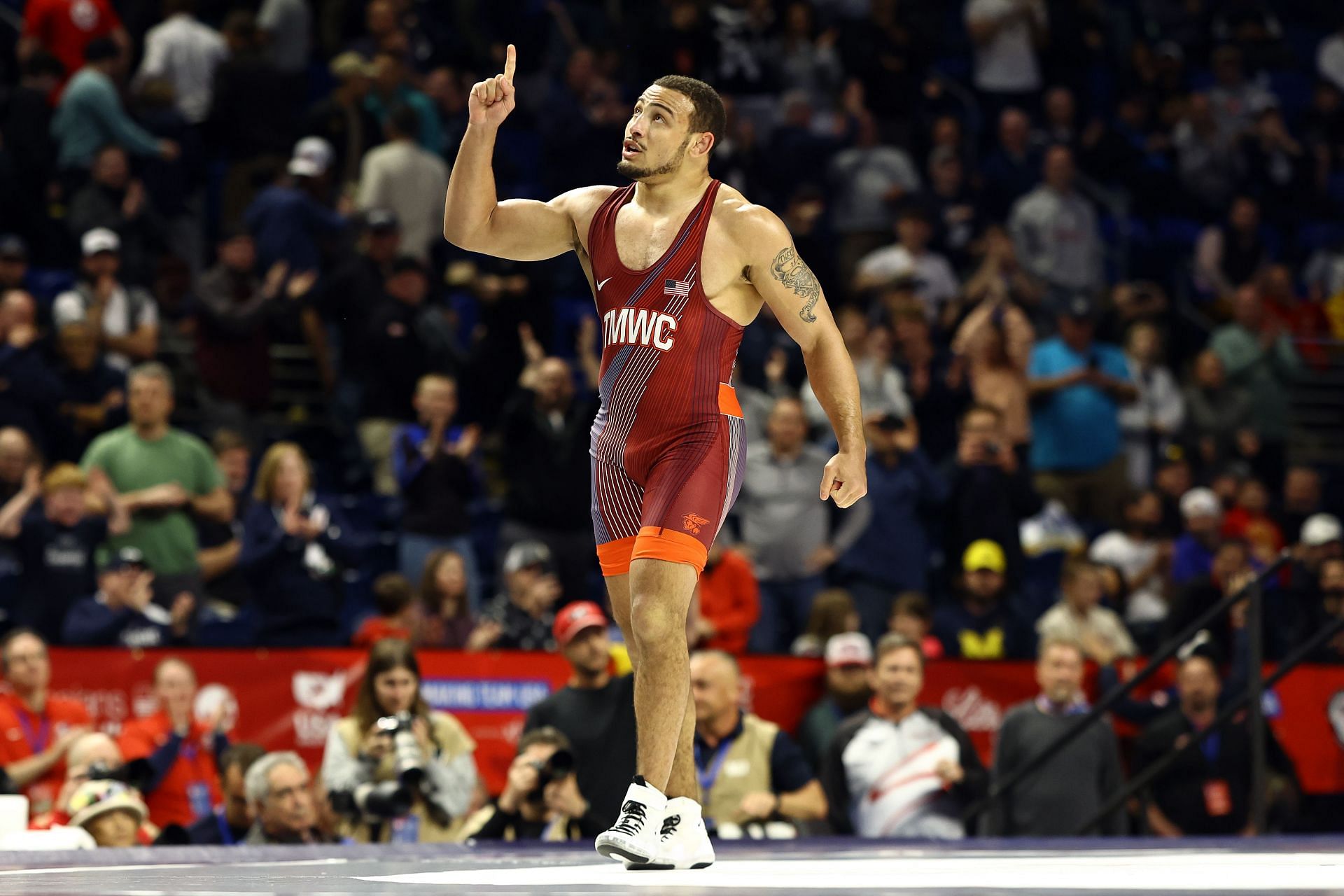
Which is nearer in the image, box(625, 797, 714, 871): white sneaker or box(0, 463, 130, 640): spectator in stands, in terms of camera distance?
box(625, 797, 714, 871): white sneaker

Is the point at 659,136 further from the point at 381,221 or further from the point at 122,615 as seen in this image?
the point at 381,221

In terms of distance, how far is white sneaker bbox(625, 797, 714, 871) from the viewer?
5289mm

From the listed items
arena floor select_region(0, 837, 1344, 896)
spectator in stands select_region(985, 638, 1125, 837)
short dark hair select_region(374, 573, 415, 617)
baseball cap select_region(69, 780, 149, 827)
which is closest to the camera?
arena floor select_region(0, 837, 1344, 896)

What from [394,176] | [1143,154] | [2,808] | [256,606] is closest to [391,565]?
[256,606]

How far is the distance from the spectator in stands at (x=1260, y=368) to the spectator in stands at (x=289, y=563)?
6.67m

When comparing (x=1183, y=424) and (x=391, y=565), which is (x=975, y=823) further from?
(x=1183, y=424)

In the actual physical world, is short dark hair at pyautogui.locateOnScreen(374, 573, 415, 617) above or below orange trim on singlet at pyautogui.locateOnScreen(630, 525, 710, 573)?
above

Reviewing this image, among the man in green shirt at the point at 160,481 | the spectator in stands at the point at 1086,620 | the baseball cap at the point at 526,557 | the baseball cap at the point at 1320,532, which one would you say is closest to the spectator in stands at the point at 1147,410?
the baseball cap at the point at 1320,532

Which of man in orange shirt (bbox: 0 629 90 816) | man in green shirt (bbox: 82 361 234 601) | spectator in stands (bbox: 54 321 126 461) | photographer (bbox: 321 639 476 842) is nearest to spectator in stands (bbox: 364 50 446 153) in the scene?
spectator in stands (bbox: 54 321 126 461)

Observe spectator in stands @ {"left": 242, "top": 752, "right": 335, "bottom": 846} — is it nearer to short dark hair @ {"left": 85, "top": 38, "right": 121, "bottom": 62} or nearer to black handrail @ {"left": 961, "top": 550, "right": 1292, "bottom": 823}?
black handrail @ {"left": 961, "top": 550, "right": 1292, "bottom": 823}

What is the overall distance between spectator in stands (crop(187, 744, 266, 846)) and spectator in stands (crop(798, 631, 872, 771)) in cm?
262

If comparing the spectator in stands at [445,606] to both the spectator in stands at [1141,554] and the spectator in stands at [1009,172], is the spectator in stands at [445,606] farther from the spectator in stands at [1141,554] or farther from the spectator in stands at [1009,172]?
the spectator in stands at [1009,172]

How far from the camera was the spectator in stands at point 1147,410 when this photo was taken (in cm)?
1294

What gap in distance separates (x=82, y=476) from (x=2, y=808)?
3.38 meters
